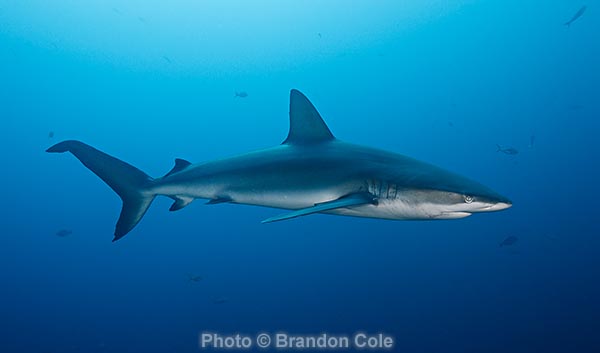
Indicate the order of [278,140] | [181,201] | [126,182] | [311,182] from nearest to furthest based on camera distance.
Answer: [311,182] → [181,201] → [126,182] → [278,140]

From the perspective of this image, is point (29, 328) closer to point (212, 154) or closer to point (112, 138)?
point (212, 154)

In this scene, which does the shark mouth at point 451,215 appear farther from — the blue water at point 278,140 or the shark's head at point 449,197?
the blue water at point 278,140

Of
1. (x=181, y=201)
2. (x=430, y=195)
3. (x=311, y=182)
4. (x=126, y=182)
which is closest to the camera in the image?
(x=430, y=195)

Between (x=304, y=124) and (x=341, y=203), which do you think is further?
(x=304, y=124)

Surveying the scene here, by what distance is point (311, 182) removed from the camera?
14.1ft

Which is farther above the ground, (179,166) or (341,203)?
(179,166)

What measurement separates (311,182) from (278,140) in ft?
231

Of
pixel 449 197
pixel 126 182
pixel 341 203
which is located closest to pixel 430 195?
pixel 449 197

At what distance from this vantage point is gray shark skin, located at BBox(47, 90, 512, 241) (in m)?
3.63

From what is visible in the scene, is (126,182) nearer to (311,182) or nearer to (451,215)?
(311,182)

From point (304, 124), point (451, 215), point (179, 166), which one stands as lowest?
point (451, 215)

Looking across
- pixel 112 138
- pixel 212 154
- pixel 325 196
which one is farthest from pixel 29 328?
pixel 112 138

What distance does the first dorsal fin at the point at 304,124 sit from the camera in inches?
195

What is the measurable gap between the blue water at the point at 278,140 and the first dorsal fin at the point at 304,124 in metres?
8.65
